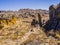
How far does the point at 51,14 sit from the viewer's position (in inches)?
2724

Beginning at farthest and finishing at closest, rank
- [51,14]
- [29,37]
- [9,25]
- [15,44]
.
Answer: [51,14]
[9,25]
[29,37]
[15,44]

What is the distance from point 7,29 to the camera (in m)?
23.1

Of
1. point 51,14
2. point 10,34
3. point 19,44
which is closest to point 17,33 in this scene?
point 10,34

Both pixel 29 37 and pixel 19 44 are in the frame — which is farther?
pixel 29 37

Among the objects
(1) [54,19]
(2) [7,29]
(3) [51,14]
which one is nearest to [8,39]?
(2) [7,29]

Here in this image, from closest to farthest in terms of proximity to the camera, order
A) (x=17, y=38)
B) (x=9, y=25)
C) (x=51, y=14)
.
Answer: (x=17, y=38) < (x=9, y=25) < (x=51, y=14)

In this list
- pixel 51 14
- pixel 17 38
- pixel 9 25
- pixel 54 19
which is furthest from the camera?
pixel 51 14

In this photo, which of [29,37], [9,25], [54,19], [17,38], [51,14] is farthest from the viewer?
[51,14]

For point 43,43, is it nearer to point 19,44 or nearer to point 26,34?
point 19,44

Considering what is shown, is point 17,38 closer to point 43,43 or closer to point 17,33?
point 17,33

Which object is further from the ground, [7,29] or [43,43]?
[7,29]

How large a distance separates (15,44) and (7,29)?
421 cm

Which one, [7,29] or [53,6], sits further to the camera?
[53,6]

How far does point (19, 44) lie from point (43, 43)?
2.93m
